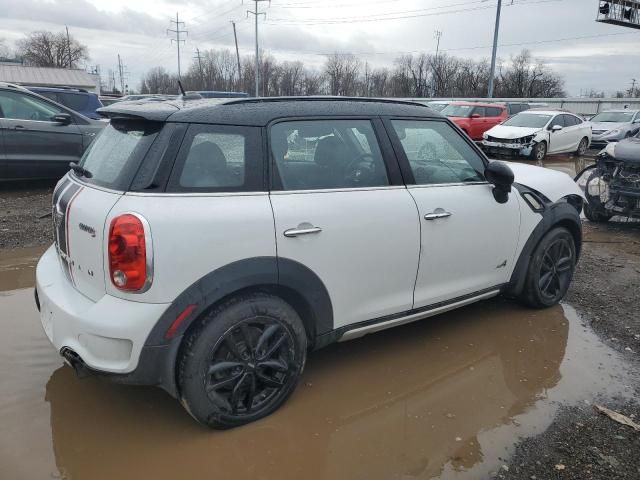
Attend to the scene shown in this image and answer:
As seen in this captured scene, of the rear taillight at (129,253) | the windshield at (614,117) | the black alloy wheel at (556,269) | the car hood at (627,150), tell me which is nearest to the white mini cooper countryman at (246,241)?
the rear taillight at (129,253)

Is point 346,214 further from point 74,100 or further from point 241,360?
point 74,100

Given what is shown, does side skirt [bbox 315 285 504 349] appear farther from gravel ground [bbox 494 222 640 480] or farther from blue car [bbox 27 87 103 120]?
blue car [bbox 27 87 103 120]

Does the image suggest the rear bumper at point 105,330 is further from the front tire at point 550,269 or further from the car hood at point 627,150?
the car hood at point 627,150

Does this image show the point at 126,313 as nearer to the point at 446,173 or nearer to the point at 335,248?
the point at 335,248

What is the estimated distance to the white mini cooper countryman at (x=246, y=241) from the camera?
2.47m

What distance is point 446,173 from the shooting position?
11.9 ft

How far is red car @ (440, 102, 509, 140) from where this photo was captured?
1869 centimetres

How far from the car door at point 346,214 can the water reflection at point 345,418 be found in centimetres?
48

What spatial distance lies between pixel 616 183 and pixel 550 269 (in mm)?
3673

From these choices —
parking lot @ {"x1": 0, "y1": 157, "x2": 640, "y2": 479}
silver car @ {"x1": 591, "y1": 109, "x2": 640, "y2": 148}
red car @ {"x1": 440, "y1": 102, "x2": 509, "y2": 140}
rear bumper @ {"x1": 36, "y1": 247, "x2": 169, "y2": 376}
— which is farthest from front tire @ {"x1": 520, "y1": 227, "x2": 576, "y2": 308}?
silver car @ {"x1": 591, "y1": 109, "x2": 640, "y2": 148}

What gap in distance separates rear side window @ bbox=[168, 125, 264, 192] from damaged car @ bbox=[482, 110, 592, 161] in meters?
14.8

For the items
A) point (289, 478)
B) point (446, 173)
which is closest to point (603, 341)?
point (446, 173)

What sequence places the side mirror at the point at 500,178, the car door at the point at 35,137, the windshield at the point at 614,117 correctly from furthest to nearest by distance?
the windshield at the point at 614,117
the car door at the point at 35,137
the side mirror at the point at 500,178

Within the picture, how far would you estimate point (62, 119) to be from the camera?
8273 mm
